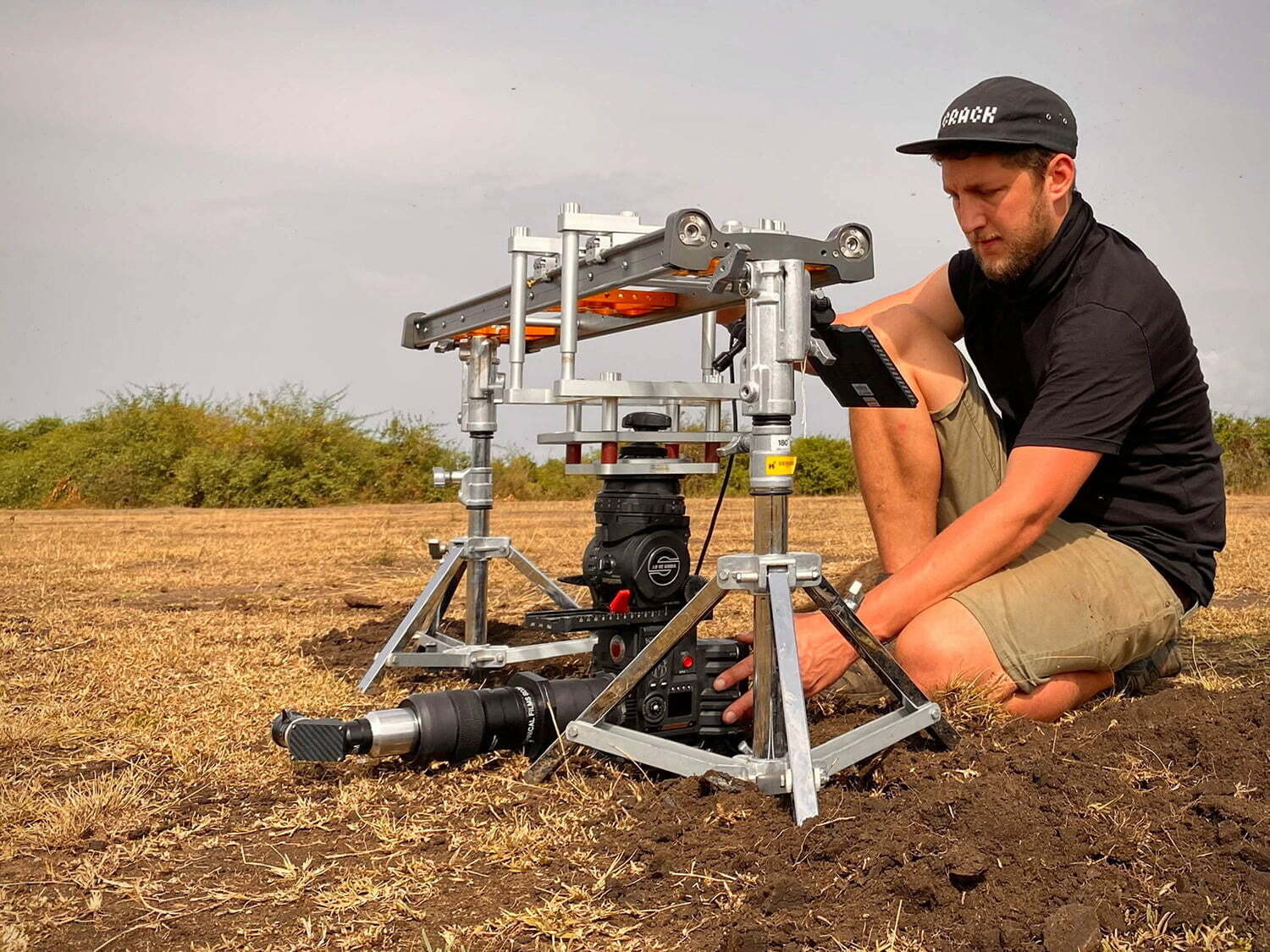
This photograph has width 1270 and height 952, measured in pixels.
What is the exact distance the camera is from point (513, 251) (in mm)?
3533

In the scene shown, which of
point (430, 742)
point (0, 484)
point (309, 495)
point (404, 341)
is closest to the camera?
point (430, 742)

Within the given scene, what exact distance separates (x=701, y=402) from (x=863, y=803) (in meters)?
1.32

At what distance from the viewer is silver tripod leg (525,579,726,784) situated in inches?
100

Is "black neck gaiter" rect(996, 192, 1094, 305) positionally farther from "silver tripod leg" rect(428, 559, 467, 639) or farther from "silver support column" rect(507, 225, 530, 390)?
"silver tripod leg" rect(428, 559, 467, 639)

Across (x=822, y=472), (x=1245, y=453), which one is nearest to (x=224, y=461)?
(x=822, y=472)

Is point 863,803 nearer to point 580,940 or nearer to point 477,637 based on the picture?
point 580,940

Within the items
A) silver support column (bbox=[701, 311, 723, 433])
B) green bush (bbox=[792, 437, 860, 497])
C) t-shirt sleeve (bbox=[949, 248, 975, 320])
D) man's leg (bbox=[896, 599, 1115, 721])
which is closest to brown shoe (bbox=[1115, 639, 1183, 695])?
man's leg (bbox=[896, 599, 1115, 721])

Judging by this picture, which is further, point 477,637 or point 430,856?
point 477,637

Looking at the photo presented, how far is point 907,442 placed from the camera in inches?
137

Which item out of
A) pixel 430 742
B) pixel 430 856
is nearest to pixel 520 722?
pixel 430 742

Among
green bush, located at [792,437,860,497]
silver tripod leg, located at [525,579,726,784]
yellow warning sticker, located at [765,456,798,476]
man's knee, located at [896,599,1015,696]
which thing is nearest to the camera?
yellow warning sticker, located at [765,456,798,476]

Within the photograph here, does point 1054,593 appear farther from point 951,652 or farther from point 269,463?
point 269,463

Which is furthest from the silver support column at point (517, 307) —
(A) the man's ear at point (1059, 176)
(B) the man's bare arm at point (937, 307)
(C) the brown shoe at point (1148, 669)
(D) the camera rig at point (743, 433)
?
(C) the brown shoe at point (1148, 669)

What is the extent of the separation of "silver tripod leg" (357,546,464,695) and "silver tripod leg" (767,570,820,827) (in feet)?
6.87
